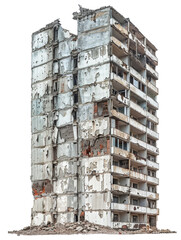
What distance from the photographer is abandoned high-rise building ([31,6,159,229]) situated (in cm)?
4556

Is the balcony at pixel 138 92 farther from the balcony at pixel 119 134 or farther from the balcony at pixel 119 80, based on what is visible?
the balcony at pixel 119 134

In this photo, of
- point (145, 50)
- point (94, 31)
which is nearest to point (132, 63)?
point (145, 50)

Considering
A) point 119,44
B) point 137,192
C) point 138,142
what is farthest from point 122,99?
point 137,192

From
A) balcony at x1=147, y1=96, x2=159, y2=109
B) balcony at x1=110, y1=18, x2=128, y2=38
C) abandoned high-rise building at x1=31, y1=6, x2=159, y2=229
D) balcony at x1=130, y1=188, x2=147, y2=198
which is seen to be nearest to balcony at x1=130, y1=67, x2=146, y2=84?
abandoned high-rise building at x1=31, y1=6, x2=159, y2=229

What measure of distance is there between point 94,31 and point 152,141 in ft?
56.5

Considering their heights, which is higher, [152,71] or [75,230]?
[152,71]

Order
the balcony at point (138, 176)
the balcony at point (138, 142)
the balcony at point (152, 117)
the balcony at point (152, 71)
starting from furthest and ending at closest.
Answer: the balcony at point (152, 71) < the balcony at point (152, 117) < the balcony at point (138, 142) < the balcony at point (138, 176)

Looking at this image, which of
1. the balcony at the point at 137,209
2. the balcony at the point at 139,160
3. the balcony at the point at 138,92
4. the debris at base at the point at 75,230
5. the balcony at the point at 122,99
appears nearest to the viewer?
the debris at base at the point at 75,230

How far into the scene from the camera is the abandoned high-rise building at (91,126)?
4556 cm

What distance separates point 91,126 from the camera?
46594 millimetres

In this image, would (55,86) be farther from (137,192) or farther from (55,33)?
(137,192)

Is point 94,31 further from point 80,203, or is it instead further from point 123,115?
point 80,203

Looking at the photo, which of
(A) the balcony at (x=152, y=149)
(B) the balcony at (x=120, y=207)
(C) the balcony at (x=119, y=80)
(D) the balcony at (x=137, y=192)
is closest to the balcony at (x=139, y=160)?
(A) the balcony at (x=152, y=149)

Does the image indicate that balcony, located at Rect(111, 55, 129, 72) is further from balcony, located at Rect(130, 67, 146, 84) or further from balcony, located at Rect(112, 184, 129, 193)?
balcony, located at Rect(112, 184, 129, 193)
